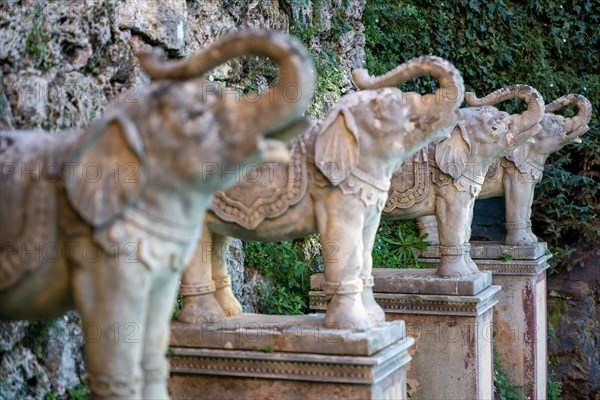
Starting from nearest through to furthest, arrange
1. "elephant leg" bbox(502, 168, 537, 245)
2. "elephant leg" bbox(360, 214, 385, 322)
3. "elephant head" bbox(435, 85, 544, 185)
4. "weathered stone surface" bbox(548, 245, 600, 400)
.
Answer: "elephant leg" bbox(360, 214, 385, 322) → "elephant head" bbox(435, 85, 544, 185) → "elephant leg" bbox(502, 168, 537, 245) → "weathered stone surface" bbox(548, 245, 600, 400)

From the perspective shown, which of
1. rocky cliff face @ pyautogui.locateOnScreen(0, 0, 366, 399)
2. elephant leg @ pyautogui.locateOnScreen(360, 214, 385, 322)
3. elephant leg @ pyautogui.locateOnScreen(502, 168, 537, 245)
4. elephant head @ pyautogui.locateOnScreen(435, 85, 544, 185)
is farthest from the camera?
elephant leg @ pyautogui.locateOnScreen(502, 168, 537, 245)

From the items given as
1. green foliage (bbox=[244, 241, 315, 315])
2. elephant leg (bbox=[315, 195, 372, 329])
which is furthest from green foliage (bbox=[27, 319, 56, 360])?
green foliage (bbox=[244, 241, 315, 315])

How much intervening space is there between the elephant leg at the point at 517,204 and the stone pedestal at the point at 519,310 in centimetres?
15

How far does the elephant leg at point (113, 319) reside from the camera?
218 cm

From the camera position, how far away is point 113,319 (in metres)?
2.20

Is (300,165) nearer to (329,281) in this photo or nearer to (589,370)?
(329,281)

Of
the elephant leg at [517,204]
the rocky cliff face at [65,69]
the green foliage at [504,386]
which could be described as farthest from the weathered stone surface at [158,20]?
the green foliage at [504,386]

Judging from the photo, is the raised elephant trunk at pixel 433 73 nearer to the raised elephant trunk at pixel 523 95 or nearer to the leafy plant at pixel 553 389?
the raised elephant trunk at pixel 523 95

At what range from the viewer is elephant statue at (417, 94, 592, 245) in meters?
6.72

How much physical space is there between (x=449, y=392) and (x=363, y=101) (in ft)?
7.69

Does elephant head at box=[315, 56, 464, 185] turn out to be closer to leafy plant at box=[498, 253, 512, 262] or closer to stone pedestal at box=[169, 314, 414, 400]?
stone pedestal at box=[169, 314, 414, 400]

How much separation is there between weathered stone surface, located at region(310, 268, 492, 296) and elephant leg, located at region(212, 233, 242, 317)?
46.6 inches

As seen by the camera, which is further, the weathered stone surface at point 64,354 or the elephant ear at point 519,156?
the elephant ear at point 519,156

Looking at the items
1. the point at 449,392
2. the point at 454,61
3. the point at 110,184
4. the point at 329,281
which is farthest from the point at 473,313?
the point at 454,61
